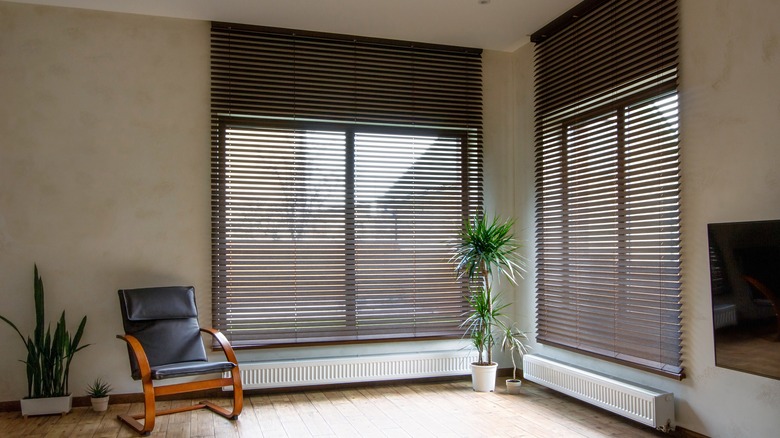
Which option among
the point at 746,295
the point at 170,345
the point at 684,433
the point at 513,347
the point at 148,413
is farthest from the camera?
Answer: the point at 513,347

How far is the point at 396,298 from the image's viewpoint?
5.45 metres

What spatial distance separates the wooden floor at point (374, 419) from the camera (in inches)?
159

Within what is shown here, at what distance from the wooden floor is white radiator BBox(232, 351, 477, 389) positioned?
131 mm

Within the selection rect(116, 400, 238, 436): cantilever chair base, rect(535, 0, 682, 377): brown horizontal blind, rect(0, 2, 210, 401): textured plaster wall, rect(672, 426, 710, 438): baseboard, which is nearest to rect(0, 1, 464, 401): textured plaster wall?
rect(0, 2, 210, 401): textured plaster wall

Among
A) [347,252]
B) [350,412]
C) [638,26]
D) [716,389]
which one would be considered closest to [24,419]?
[350,412]

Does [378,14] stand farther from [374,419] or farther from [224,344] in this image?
[374,419]

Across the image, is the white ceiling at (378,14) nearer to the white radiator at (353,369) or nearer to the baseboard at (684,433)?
the white radiator at (353,369)

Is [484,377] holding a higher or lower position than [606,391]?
lower

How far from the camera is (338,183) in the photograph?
534 centimetres

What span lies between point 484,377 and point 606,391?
116 centimetres

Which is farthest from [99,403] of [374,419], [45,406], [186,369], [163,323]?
[374,419]

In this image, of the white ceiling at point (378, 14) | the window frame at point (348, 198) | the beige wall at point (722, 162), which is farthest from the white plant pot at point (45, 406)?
the beige wall at point (722, 162)

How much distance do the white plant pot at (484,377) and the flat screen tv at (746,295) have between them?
218 centimetres

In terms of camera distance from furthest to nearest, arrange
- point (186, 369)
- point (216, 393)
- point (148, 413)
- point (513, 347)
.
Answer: point (513, 347), point (216, 393), point (186, 369), point (148, 413)
